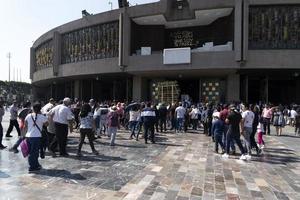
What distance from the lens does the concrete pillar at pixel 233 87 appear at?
31797mm

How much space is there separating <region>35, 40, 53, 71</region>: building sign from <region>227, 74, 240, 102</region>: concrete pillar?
67.7 ft

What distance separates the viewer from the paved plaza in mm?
7477

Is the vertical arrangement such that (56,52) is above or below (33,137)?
above

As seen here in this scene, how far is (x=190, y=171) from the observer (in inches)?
386

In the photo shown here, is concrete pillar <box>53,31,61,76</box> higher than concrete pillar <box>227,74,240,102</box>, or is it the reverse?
concrete pillar <box>53,31,61,76</box>

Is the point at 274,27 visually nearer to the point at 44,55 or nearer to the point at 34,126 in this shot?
the point at 34,126

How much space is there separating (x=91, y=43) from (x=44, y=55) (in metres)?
11.3

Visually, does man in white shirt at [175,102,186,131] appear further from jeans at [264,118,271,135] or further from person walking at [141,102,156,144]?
person walking at [141,102,156,144]

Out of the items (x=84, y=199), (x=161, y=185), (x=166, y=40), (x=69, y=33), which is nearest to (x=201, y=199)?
(x=161, y=185)

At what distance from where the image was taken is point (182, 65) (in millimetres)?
30688

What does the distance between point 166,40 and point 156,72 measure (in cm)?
526

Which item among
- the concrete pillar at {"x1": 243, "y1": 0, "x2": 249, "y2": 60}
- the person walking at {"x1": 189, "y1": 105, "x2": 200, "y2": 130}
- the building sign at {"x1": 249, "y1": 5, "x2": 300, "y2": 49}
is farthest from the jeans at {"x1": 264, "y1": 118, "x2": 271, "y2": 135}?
the building sign at {"x1": 249, "y1": 5, "x2": 300, "y2": 49}

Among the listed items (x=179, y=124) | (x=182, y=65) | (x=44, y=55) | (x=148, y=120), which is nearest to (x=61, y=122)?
(x=148, y=120)

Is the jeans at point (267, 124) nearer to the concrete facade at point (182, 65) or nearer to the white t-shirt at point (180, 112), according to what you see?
→ the white t-shirt at point (180, 112)
